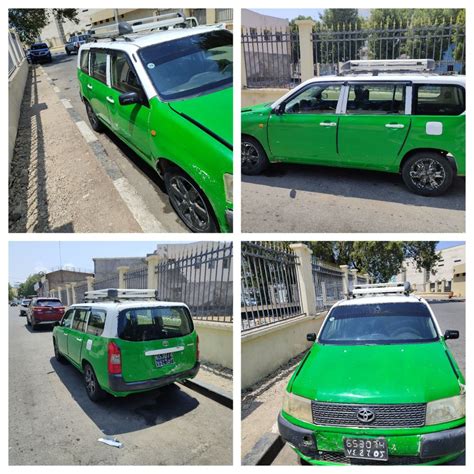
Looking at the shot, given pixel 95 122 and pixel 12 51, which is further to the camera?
pixel 12 51

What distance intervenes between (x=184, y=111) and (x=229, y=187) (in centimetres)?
104

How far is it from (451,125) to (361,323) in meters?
2.74

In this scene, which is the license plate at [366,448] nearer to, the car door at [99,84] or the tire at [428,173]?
the tire at [428,173]

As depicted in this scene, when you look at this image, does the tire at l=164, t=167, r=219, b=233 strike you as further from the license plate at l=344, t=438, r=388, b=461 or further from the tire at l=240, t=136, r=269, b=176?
the license plate at l=344, t=438, r=388, b=461

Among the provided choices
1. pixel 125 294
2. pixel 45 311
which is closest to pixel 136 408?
pixel 125 294

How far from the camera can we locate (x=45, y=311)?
454 inches

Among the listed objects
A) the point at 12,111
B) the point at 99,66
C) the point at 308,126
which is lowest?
the point at 308,126

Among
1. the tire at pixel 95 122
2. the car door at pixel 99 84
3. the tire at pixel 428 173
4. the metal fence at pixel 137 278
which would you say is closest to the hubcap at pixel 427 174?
the tire at pixel 428 173

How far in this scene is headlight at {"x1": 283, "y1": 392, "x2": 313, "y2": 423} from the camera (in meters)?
2.91

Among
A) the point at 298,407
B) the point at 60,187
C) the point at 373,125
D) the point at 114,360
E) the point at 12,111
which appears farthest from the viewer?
the point at 12,111

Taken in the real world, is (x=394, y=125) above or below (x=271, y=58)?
below

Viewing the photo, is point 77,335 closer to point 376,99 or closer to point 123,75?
point 123,75

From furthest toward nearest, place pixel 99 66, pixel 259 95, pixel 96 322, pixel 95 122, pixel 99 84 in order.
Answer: pixel 259 95 < pixel 95 122 < pixel 99 84 < pixel 99 66 < pixel 96 322

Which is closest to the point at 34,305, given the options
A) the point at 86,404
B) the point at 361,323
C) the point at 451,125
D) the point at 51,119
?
the point at 51,119
